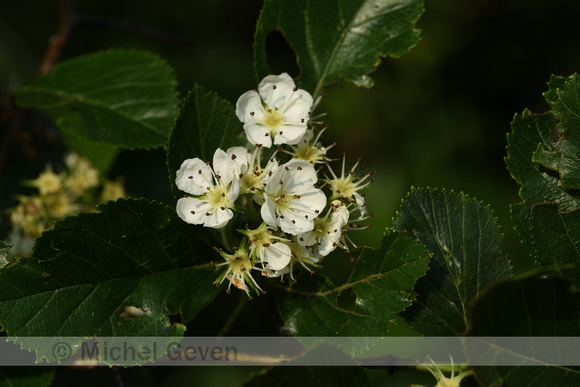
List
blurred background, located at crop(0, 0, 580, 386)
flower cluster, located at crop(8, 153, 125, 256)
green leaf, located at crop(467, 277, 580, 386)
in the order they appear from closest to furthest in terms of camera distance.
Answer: green leaf, located at crop(467, 277, 580, 386) < flower cluster, located at crop(8, 153, 125, 256) < blurred background, located at crop(0, 0, 580, 386)

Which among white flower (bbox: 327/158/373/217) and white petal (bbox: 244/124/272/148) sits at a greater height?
white petal (bbox: 244/124/272/148)

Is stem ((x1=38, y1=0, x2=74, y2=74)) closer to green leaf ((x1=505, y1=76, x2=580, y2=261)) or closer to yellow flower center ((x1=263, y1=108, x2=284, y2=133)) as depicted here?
yellow flower center ((x1=263, y1=108, x2=284, y2=133))

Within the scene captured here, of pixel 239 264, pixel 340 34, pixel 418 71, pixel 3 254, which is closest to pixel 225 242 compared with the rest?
pixel 239 264

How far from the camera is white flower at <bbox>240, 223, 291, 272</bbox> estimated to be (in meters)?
1.37

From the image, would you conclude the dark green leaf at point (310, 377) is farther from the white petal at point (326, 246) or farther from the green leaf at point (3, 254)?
the green leaf at point (3, 254)

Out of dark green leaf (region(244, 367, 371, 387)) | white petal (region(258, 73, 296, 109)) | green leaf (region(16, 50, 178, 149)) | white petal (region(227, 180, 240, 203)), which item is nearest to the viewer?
dark green leaf (region(244, 367, 371, 387))

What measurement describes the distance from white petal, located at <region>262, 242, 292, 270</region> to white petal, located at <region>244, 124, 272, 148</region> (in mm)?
270

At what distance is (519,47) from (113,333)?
407 centimetres

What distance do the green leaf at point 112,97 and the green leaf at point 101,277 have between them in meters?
0.53

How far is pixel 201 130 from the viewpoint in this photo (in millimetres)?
1438

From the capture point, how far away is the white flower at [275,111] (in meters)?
1.46

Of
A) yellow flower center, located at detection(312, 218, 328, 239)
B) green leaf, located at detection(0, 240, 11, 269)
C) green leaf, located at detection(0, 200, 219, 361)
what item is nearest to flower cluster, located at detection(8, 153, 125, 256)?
green leaf, located at detection(0, 240, 11, 269)

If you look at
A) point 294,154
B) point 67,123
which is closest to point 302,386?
point 294,154

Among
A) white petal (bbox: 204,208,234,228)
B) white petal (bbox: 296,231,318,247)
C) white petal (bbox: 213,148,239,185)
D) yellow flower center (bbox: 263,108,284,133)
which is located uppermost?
yellow flower center (bbox: 263,108,284,133)
